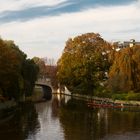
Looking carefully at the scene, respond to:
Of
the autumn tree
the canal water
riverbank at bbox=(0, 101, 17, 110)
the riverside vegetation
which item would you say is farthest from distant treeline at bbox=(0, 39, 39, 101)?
the autumn tree

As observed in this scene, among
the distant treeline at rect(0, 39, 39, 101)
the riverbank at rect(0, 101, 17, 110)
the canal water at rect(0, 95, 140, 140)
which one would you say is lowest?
the canal water at rect(0, 95, 140, 140)

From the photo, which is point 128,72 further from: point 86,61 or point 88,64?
point 86,61

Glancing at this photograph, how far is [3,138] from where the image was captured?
48625 mm

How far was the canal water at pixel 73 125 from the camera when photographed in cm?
4983

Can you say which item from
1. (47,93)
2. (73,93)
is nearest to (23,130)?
(73,93)

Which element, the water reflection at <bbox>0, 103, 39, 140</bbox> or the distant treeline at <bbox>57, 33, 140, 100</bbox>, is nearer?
the water reflection at <bbox>0, 103, 39, 140</bbox>

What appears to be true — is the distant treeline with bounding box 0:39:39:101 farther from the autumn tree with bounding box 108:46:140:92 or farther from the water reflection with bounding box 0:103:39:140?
the autumn tree with bounding box 108:46:140:92

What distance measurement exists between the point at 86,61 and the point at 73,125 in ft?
173

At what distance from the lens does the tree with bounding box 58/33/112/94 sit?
110438 millimetres

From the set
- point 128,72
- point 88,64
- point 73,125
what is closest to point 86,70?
point 88,64

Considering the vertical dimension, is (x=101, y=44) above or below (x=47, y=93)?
above

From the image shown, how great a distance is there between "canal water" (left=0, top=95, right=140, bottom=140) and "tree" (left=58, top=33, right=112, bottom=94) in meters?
33.3

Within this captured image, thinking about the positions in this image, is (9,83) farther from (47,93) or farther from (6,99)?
(47,93)

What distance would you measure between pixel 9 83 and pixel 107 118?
651 inches
